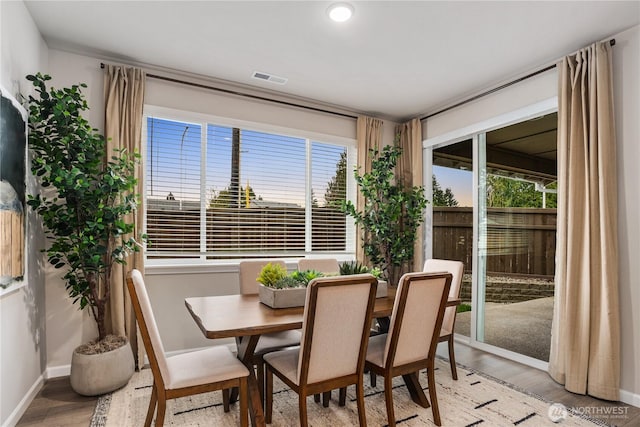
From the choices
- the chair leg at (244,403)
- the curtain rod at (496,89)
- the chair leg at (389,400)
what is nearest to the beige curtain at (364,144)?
the curtain rod at (496,89)

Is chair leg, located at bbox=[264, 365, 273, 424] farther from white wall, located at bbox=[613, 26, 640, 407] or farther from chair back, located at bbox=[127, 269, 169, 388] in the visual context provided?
white wall, located at bbox=[613, 26, 640, 407]

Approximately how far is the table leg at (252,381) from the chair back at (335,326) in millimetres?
357

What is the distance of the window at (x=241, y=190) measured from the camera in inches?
141

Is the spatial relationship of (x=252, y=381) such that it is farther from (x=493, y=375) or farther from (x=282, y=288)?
(x=493, y=375)

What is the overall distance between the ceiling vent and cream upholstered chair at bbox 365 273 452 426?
7.92ft

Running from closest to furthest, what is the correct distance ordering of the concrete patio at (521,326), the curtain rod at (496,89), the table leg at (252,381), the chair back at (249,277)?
the table leg at (252,381) < the chair back at (249,277) < the curtain rod at (496,89) < the concrete patio at (521,326)

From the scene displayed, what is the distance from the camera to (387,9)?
2506 mm

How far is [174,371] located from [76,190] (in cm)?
149

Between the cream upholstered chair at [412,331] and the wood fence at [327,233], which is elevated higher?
the wood fence at [327,233]

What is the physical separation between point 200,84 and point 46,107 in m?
1.39

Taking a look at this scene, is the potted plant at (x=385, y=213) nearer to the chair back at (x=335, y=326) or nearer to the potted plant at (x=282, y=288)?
the potted plant at (x=282, y=288)

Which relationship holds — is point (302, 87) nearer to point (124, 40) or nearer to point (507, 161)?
point (124, 40)

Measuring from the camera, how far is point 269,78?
3.64 meters

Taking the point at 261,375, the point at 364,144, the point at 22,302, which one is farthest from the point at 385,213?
the point at 22,302
